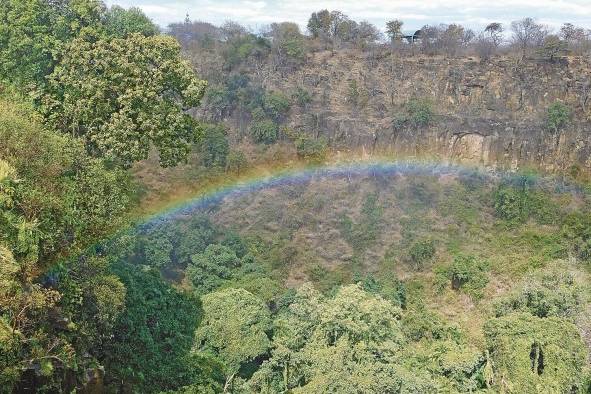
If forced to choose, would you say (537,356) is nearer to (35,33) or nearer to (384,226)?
(384,226)

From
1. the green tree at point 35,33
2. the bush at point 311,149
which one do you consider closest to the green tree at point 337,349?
the green tree at point 35,33

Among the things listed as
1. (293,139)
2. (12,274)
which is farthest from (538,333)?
(293,139)

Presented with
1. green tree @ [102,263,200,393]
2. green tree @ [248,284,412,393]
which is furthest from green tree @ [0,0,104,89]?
green tree @ [248,284,412,393]

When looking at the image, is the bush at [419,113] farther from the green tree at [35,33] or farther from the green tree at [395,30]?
the green tree at [35,33]

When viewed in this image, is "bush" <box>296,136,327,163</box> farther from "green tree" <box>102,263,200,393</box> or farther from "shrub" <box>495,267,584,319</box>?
"shrub" <box>495,267,584,319</box>

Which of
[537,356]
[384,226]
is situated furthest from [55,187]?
[384,226]

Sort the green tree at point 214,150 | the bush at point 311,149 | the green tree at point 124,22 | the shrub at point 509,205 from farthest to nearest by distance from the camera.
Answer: the bush at point 311,149 → the green tree at point 214,150 → the shrub at point 509,205 → the green tree at point 124,22
